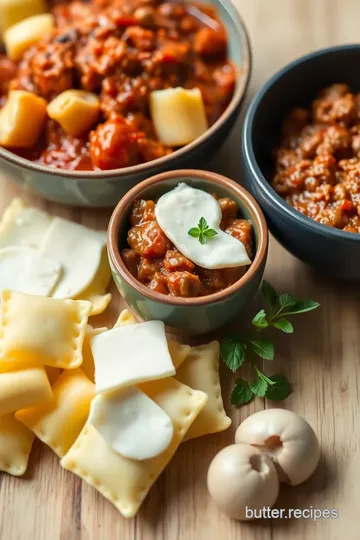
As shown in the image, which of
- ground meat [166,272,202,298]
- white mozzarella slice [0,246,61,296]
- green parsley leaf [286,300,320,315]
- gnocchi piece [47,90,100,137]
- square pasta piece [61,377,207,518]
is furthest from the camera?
gnocchi piece [47,90,100,137]

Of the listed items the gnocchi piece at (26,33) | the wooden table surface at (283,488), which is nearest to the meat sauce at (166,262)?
the wooden table surface at (283,488)

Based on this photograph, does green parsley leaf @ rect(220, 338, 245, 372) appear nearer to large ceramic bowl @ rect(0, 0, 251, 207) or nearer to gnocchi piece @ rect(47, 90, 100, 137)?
large ceramic bowl @ rect(0, 0, 251, 207)

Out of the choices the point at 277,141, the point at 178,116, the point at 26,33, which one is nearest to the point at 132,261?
the point at 178,116

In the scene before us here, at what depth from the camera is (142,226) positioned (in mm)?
2660

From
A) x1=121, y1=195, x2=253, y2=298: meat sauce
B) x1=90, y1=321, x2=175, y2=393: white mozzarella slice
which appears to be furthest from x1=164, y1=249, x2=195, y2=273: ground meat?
x1=90, y1=321, x2=175, y2=393: white mozzarella slice

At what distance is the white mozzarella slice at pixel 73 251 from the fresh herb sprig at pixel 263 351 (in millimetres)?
604

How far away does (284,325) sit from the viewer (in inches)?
105

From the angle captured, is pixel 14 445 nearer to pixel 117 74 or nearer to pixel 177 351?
pixel 177 351

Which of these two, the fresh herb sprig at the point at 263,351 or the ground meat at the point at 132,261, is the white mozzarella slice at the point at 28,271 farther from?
the fresh herb sprig at the point at 263,351

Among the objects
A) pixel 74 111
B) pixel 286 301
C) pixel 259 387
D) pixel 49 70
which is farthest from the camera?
pixel 49 70

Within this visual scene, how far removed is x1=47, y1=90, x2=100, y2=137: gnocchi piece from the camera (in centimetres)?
294

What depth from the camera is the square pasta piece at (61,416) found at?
248 centimetres

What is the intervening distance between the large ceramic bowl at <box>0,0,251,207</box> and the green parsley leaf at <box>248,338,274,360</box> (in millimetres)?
743

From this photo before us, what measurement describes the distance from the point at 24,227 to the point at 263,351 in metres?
1.09
